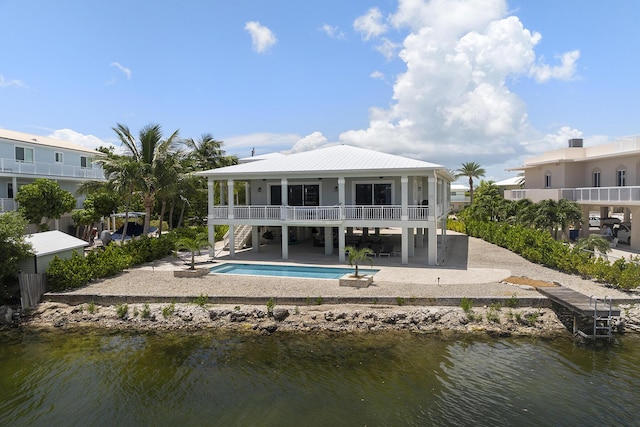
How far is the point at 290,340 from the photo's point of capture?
45.9 feet

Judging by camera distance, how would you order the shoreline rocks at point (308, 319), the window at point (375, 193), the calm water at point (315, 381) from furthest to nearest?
the window at point (375, 193)
the shoreline rocks at point (308, 319)
the calm water at point (315, 381)

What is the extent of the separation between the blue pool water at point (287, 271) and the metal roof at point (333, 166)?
5.13 m

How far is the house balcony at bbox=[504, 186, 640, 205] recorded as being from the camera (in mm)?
23939

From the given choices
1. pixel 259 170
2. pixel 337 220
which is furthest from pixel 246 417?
pixel 259 170

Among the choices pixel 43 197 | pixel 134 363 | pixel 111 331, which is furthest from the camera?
pixel 43 197

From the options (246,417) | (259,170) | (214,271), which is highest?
(259,170)

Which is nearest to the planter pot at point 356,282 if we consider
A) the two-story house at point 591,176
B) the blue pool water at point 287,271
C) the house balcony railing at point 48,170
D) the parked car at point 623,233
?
the blue pool water at point 287,271

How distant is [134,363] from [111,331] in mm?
3299

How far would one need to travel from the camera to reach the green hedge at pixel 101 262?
17625 millimetres

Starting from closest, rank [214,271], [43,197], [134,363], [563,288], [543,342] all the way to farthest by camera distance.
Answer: [134,363] → [543,342] → [563,288] → [214,271] → [43,197]

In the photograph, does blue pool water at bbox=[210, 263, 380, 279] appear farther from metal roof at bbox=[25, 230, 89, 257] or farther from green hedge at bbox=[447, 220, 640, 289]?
green hedge at bbox=[447, 220, 640, 289]

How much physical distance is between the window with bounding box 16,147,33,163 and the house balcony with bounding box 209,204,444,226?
1709 cm

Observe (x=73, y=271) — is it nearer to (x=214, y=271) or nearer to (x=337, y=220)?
(x=214, y=271)

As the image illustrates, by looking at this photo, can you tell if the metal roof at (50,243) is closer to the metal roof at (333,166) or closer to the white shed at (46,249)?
the white shed at (46,249)
